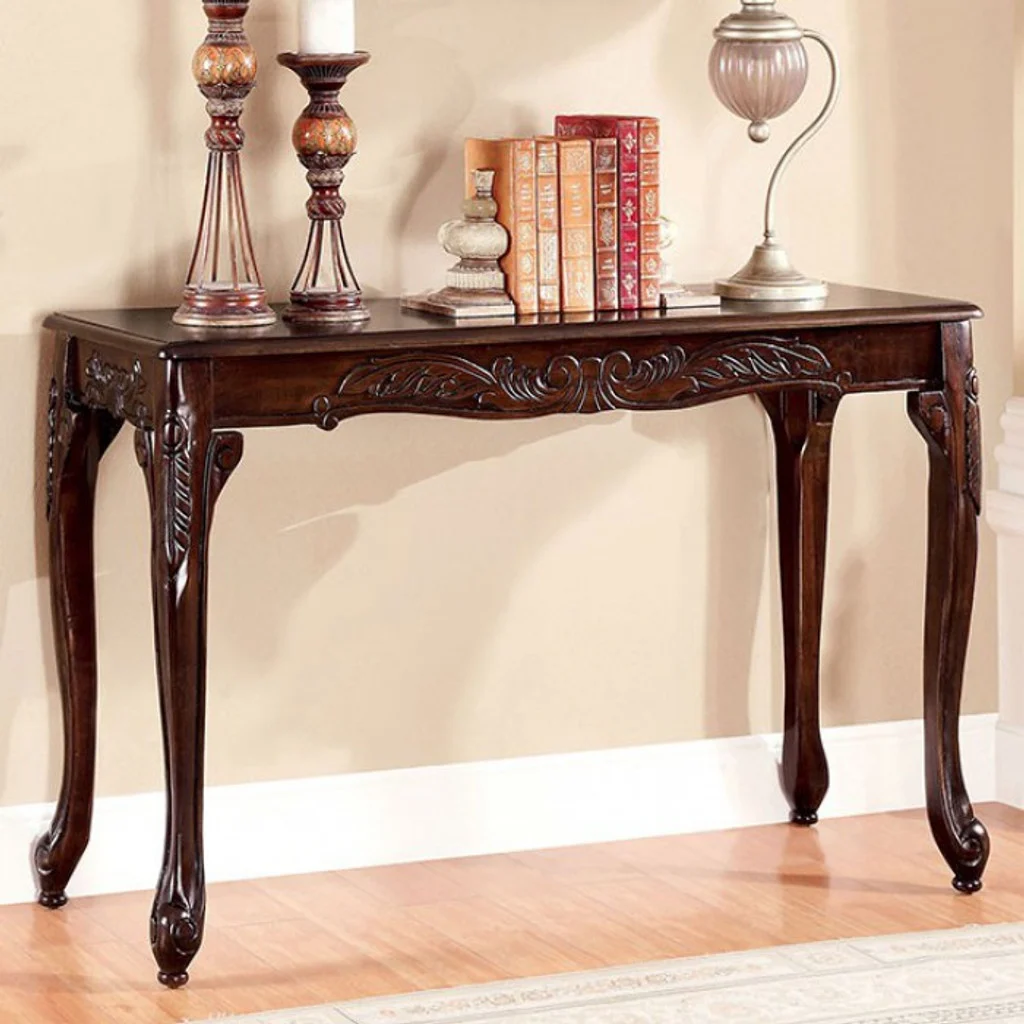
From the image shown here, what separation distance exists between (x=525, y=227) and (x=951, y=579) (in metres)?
0.86

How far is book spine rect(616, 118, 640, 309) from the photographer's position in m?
3.31

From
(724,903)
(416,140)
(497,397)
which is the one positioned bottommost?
(724,903)

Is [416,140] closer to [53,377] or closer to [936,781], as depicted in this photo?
[53,377]

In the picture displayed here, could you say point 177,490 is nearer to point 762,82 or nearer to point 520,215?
point 520,215

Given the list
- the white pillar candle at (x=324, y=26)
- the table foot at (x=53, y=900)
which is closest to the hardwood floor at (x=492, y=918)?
the table foot at (x=53, y=900)

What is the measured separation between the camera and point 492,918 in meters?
3.37

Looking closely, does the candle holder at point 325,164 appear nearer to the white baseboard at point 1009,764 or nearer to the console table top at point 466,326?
the console table top at point 466,326

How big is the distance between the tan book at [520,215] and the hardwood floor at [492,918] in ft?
3.06

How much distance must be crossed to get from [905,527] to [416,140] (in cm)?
112

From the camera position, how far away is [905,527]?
3916mm

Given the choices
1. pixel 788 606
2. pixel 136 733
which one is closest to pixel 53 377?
pixel 136 733

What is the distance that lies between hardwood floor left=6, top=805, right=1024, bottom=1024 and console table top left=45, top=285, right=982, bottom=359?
2.91 ft

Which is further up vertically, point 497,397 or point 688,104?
point 688,104

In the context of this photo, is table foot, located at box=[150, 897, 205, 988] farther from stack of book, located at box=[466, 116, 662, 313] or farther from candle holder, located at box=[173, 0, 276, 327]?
stack of book, located at box=[466, 116, 662, 313]
